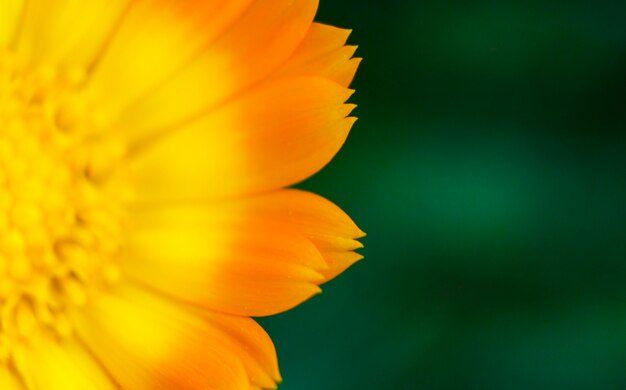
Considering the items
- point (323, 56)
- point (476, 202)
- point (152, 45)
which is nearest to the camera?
point (323, 56)

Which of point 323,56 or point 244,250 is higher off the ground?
point 323,56

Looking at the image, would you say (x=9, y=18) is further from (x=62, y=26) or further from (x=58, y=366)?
(x=58, y=366)

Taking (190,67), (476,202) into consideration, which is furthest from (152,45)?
(476,202)

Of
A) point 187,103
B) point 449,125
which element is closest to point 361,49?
point 449,125

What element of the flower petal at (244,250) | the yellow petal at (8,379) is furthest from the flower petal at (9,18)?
the yellow petal at (8,379)

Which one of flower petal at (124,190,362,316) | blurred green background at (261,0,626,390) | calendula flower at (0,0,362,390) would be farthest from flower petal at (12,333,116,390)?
blurred green background at (261,0,626,390)
